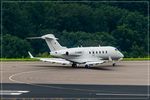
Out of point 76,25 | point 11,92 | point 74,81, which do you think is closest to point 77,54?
point 74,81

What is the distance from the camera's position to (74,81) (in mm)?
46469

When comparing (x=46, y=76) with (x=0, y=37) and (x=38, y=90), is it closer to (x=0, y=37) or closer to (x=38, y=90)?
(x=38, y=90)

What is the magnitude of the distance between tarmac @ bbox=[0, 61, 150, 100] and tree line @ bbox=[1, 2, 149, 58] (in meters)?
23.0

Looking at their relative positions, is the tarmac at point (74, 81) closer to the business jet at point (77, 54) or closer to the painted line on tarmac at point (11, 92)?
the painted line on tarmac at point (11, 92)

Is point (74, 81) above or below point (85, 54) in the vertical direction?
below

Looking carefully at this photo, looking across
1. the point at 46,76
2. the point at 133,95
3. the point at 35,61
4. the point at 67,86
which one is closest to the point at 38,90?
the point at 67,86

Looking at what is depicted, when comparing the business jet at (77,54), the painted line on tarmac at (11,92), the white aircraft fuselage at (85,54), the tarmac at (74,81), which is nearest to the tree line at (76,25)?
the white aircraft fuselage at (85,54)

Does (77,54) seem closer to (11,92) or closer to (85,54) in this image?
(85,54)

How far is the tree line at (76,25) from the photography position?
296 feet

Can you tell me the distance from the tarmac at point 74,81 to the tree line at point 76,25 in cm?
2297

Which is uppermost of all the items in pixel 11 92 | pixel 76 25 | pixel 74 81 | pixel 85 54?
pixel 76 25

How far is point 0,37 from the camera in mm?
93438

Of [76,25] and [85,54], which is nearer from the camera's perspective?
[85,54]

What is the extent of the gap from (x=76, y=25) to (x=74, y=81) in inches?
2406
